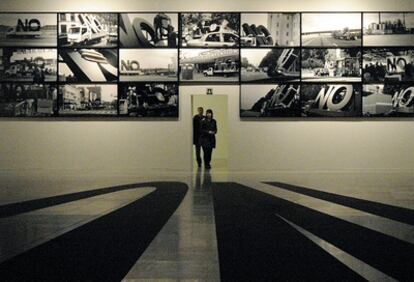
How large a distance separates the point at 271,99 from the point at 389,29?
4335mm

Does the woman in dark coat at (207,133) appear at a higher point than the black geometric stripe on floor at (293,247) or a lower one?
higher

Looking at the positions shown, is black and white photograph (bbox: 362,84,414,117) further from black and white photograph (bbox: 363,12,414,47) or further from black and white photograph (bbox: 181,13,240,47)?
black and white photograph (bbox: 181,13,240,47)

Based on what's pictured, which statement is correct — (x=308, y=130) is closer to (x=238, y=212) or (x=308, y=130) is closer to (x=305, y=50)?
(x=305, y=50)

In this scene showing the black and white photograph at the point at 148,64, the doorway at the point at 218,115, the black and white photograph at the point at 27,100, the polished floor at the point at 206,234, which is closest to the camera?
the polished floor at the point at 206,234

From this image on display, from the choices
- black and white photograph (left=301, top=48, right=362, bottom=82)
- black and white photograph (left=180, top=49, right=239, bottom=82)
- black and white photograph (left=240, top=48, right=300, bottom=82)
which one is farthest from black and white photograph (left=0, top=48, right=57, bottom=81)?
black and white photograph (left=301, top=48, right=362, bottom=82)

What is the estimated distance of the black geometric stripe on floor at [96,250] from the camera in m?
4.02

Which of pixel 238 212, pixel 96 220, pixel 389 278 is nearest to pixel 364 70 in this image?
pixel 238 212

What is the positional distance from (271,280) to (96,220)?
341 cm

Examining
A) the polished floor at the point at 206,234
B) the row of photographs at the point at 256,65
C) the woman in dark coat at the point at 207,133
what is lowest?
the polished floor at the point at 206,234

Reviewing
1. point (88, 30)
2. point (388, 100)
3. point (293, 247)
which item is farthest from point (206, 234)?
point (88, 30)

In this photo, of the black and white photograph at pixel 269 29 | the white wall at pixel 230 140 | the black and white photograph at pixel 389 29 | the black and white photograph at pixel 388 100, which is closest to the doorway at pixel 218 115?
the white wall at pixel 230 140

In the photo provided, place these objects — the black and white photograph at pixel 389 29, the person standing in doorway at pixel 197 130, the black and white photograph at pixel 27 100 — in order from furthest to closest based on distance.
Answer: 1. the black and white photograph at pixel 27 100
2. the black and white photograph at pixel 389 29
3. the person standing in doorway at pixel 197 130

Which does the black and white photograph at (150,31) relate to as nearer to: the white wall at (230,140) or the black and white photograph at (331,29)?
the white wall at (230,140)

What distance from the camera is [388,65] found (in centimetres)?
1769
